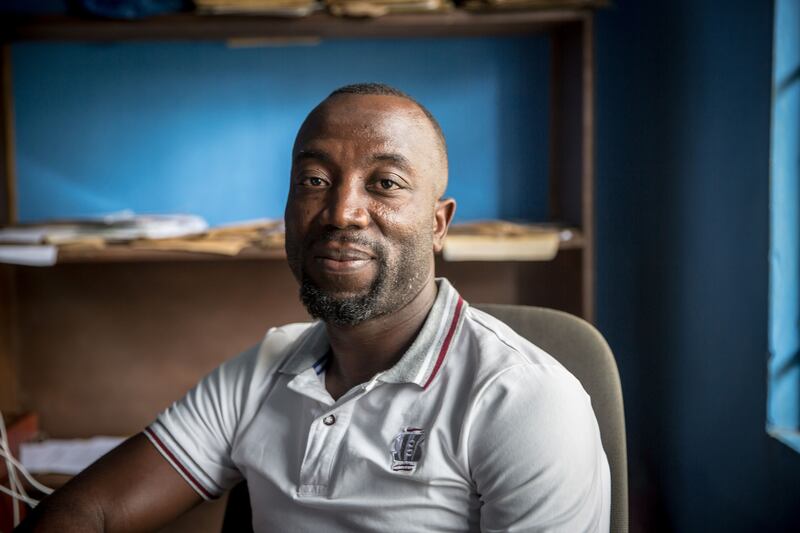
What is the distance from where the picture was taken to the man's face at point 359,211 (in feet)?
3.39

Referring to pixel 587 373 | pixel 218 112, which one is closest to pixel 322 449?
pixel 587 373

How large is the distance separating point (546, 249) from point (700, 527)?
30.9 inches

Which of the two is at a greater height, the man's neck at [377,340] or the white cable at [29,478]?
the man's neck at [377,340]

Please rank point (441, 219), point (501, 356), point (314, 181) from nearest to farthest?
point (501, 356) < point (314, 181) < point (441, 219)

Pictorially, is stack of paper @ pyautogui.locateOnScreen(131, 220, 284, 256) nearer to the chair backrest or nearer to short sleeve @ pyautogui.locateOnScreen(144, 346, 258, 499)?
short sleeve @ pyautogui.locateOnScreen(144, 346, 258, 499)

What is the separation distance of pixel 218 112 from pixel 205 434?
125 cm

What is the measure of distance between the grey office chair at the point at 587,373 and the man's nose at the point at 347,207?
0.33m

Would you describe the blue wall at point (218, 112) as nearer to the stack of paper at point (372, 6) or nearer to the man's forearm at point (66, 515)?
the stack of paper at point (372, 6)

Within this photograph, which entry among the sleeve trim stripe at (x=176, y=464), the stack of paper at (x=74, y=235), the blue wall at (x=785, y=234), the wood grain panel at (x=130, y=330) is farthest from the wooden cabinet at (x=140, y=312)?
the sleeve trim stripe at (x=176, y=464)

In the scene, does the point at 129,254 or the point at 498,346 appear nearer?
the point at 498,346

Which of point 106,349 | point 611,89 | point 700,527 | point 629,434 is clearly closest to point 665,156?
point 611,89

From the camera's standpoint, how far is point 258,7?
174 cm

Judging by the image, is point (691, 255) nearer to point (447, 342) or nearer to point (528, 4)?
point (528, 4)

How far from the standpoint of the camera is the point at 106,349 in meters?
2.15
